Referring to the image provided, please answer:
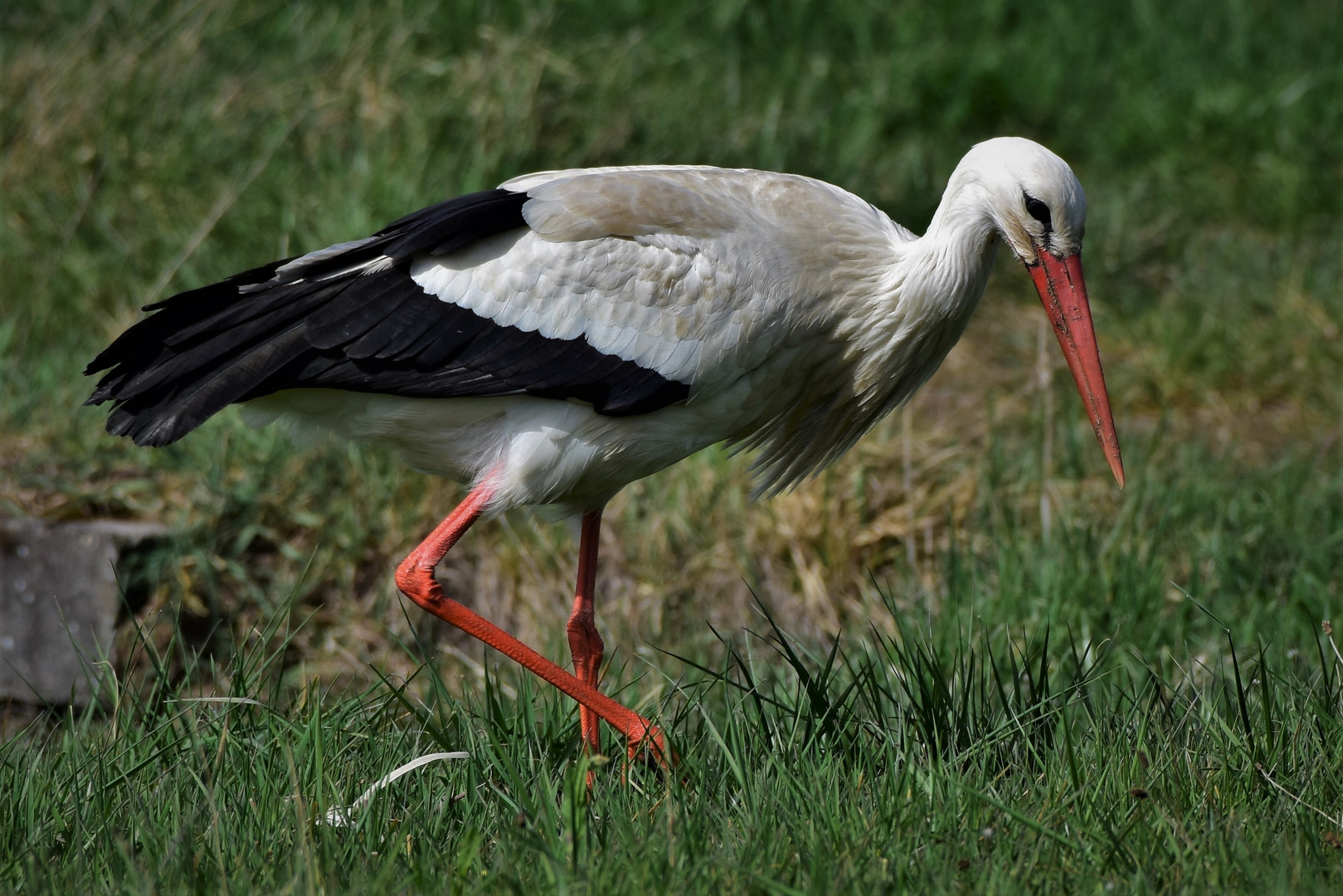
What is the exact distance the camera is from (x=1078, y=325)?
3.40 m

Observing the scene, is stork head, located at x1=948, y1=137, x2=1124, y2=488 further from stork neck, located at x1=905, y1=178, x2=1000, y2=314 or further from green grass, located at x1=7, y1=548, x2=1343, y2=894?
green grass, located at x1=7, y1=548, x2=1343, y2=894

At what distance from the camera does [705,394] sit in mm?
3406

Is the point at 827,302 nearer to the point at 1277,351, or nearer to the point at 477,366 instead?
the point at 477,366

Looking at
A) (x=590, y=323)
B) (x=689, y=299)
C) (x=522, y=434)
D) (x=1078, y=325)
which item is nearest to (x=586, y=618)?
(x=522, y=434)

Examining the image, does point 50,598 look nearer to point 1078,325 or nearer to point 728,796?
point 728,796

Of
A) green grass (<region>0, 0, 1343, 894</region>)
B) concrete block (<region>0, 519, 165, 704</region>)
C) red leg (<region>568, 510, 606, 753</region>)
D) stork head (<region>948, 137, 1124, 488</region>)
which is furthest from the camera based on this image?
concrete block (<region>0, 519, 165, 704</region>)

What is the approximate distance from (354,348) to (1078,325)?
5.57 feet

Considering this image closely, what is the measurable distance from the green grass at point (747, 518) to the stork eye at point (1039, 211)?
3.13 feet

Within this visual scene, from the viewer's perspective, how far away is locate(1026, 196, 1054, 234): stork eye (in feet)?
10.8

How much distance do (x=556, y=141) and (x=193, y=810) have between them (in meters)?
4.35

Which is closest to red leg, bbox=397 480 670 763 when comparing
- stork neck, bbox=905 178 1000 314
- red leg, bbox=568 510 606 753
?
red leg, bbox=568 510 606 753

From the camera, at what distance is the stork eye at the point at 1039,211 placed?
10.8 ft

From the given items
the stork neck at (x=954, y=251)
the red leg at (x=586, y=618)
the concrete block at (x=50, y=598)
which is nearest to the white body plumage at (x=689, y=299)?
the stork neck at (x=954, y=251)

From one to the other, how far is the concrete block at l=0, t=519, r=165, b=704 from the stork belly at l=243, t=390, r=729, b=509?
131 cm
